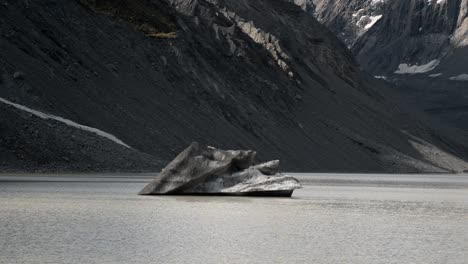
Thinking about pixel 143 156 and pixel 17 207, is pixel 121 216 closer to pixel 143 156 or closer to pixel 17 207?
pixel 17 207

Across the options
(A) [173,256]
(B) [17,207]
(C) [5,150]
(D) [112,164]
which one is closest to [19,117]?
(C) [5,150]

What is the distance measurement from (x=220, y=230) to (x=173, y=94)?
86.7m

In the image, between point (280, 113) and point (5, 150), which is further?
point (280, 113)

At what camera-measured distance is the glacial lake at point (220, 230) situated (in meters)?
23.1

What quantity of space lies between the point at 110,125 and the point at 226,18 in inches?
2958

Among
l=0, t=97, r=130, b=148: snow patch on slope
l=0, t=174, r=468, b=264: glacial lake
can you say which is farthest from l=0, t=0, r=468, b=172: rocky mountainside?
l=0, t=174, r=468, b=264: glacial lake

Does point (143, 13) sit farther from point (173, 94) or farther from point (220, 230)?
point (220, 230)

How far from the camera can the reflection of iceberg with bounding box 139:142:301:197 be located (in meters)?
46.8

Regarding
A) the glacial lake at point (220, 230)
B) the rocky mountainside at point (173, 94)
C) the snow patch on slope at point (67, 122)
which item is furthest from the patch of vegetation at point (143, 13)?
the glacial lake at point (220, 230)

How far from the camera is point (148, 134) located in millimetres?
95312

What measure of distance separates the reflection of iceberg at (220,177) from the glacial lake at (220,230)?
263 centimetres

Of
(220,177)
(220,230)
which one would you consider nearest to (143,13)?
(220,177)

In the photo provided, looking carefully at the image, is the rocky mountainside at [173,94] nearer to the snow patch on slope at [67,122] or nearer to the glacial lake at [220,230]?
the snow patch on slope at [67,122]

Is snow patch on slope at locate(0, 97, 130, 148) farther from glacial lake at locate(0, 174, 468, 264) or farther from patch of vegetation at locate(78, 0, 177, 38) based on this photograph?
patch of vegetation at locate(78, 0, 177, 38)
